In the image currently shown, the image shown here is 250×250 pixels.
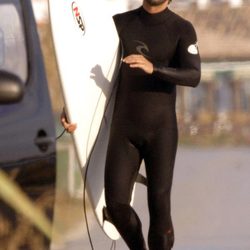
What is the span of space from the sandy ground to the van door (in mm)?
1013

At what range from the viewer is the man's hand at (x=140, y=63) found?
184 inches

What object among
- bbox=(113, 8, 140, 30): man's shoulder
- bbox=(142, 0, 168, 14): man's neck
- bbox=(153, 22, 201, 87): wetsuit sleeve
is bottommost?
bbox=(153, 22, 201, 87): wetsuit sleeve

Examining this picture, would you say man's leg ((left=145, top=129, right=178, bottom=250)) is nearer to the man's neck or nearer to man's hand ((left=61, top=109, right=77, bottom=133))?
man's hand ((left=61, top=109, right=77, bottom=133))

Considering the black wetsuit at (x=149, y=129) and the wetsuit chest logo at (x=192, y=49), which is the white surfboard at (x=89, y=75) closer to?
the black wetsuit at (x=149, y=129)

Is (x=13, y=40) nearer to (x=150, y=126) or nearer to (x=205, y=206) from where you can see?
(x=150, y=126)

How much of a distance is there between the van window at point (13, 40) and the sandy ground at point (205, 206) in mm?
1332

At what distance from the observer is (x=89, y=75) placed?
5.16 m

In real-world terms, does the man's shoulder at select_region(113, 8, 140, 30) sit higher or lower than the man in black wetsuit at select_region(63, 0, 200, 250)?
higher

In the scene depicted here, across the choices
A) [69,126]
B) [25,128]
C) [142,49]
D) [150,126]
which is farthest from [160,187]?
[25,128]

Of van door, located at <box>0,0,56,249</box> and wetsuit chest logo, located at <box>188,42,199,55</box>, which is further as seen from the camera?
van door, located at <box>0,0,56,249</box>

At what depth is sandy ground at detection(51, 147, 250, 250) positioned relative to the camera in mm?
6449

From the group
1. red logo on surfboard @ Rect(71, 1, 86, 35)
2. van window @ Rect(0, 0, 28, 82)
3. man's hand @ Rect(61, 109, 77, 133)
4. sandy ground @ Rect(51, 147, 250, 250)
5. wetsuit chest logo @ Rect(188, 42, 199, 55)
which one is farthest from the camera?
sandy ground @ Rect(51, 147, 250, 250)

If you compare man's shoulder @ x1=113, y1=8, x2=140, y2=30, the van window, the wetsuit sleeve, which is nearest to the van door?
the van window

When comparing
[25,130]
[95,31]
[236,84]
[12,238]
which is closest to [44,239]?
[12,238]
